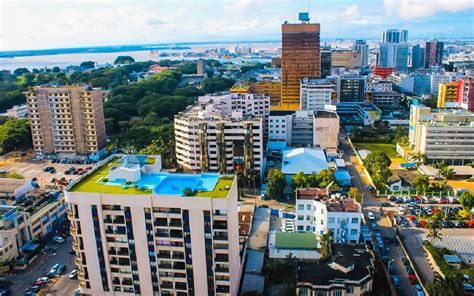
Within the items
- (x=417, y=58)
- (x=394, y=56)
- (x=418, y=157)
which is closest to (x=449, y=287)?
(x=418, y=157)

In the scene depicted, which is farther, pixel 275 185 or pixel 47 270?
pixel 275 185

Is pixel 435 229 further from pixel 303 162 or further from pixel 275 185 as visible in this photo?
pixel 303 162

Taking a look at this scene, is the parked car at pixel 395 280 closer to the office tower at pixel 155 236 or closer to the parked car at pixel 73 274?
the office tower at pixel 155 236

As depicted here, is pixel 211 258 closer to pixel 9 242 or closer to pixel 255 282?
pixel 255 282

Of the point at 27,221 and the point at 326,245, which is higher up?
the point at 27,221

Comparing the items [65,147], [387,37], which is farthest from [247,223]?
[387,37]

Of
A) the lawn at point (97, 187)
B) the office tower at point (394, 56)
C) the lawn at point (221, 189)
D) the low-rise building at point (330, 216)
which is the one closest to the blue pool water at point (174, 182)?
the lawn at point (221, 189)

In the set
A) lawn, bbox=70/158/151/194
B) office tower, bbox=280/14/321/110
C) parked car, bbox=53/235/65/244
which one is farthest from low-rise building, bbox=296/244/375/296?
office tower, bbox=280/14/321/110
